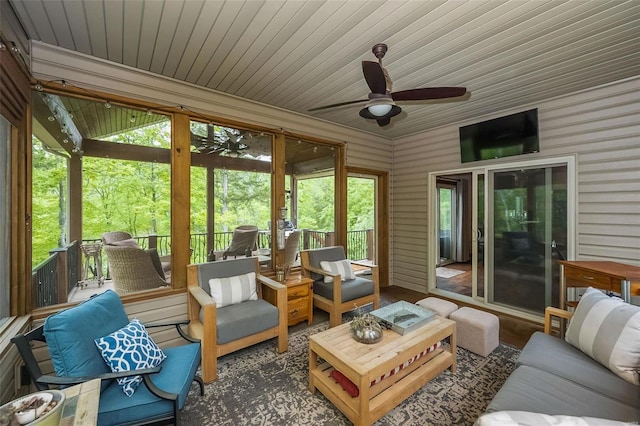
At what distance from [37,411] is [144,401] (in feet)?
1.84

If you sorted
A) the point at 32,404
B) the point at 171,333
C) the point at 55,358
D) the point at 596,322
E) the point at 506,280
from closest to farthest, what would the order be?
1. the point at 32,404
2. the point at 55,358
3. the point at 596,322
4. the point at 171,333
5. the point at 506,280

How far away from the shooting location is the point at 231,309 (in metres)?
A: 2.71

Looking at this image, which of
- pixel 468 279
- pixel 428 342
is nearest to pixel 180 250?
pixel 428 342

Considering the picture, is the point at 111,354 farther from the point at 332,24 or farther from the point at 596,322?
the point at 596,322

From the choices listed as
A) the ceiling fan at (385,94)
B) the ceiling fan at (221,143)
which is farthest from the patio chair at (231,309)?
the ceiling fan at (385,94)

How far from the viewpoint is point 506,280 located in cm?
394

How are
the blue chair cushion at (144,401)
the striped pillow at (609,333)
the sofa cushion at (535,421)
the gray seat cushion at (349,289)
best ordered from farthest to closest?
1. the gray seat cushion at (349,289)
2. the striped pillow at (609,333)
3. the blue chair cushion at (144,401)
4. the sofa cushion at (535,421)

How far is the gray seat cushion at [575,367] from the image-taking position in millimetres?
1518

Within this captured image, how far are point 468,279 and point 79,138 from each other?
21.5 ft

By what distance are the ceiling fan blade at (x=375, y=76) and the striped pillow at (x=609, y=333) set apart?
2.26 metres

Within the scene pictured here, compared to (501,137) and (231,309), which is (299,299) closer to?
(231,309)

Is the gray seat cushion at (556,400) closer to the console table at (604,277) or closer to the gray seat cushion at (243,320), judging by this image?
the console table at (604,277)

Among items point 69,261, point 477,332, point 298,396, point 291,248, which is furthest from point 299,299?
point 69,261

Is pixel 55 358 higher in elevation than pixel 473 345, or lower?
higher
